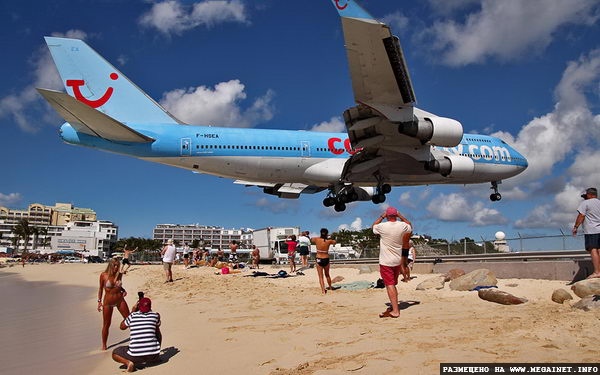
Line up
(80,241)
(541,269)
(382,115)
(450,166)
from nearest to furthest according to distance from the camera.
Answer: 1. (541,269)
2. (382,115)
3. (450,166)
4. (80,241)

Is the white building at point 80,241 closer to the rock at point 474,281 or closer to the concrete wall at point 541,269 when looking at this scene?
the concrete wall at point 541,269

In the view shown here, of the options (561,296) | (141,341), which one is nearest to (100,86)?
(141,341)

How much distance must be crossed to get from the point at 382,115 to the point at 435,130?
2278 millimetres

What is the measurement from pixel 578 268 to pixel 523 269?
4.57 ft

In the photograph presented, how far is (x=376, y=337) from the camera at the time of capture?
17.6 feet

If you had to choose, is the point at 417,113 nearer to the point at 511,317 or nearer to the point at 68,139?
the point at 511,317

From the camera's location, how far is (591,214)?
7.62 m

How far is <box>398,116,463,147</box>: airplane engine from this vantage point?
635 inches

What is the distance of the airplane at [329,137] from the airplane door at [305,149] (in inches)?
2.0

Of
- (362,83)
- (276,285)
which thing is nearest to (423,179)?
(362,83)

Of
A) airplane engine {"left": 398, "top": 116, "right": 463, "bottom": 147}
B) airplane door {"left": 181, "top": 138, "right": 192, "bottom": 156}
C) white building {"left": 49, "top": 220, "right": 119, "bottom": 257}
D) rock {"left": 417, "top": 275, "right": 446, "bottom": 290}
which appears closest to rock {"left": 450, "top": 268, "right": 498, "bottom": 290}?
rock {"left": 417, "top": 275, "right": 446, "bottom": 290}

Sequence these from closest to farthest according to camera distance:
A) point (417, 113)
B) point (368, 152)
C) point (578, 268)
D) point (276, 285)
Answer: point (578, 268) < point (276, 285) < point (417, 113) < point (368, 152)

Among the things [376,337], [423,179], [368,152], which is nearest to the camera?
[376,337]

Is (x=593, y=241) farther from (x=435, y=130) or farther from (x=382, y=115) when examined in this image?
(x=435, y=130)
